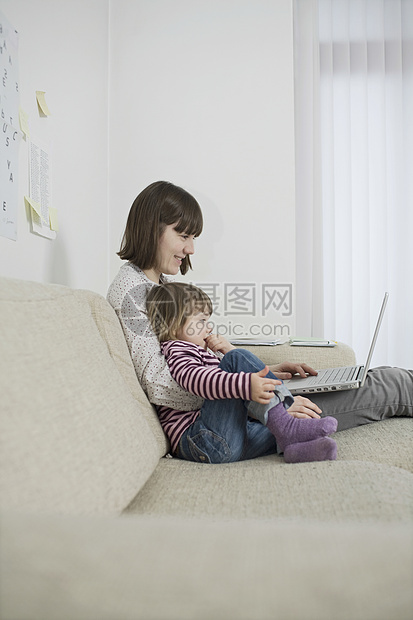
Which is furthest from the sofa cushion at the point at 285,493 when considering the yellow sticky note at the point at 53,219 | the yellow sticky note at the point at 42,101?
the yellow sticky note at the point at 42,101

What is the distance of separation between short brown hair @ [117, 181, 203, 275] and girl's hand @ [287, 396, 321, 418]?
67cm

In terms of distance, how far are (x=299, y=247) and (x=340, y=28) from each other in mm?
1359

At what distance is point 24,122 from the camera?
176 cm

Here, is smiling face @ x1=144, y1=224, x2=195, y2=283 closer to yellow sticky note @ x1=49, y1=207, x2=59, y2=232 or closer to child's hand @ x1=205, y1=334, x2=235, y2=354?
child's hand @ x1=205, y1=334, x2=235, y2=354

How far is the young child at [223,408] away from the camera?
131 centimetres

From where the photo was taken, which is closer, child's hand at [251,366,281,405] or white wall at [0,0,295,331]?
child's hand at [251,366,281,405]

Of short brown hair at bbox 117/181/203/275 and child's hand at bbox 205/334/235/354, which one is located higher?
short brown hair at bbox 117/181/203/275

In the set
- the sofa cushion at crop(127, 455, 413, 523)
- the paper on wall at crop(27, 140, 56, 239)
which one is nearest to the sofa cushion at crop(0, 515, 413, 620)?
the sofa cushion at crop(127, 455, 413, 523)

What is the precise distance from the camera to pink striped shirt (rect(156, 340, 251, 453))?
1326 mm

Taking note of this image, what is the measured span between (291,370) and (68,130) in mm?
1300

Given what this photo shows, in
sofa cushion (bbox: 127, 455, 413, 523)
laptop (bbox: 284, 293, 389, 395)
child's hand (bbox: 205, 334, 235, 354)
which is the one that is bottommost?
sofa cushion (bbox: 127, 455, 413, 523)

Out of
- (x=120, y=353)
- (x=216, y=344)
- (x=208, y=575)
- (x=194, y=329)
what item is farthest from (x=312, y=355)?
(x=208, y=575)

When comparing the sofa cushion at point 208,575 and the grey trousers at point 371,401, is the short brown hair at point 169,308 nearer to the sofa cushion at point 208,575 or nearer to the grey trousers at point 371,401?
the grey trousers at point 371,401

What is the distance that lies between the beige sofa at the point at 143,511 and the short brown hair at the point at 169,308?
0.64 ft
